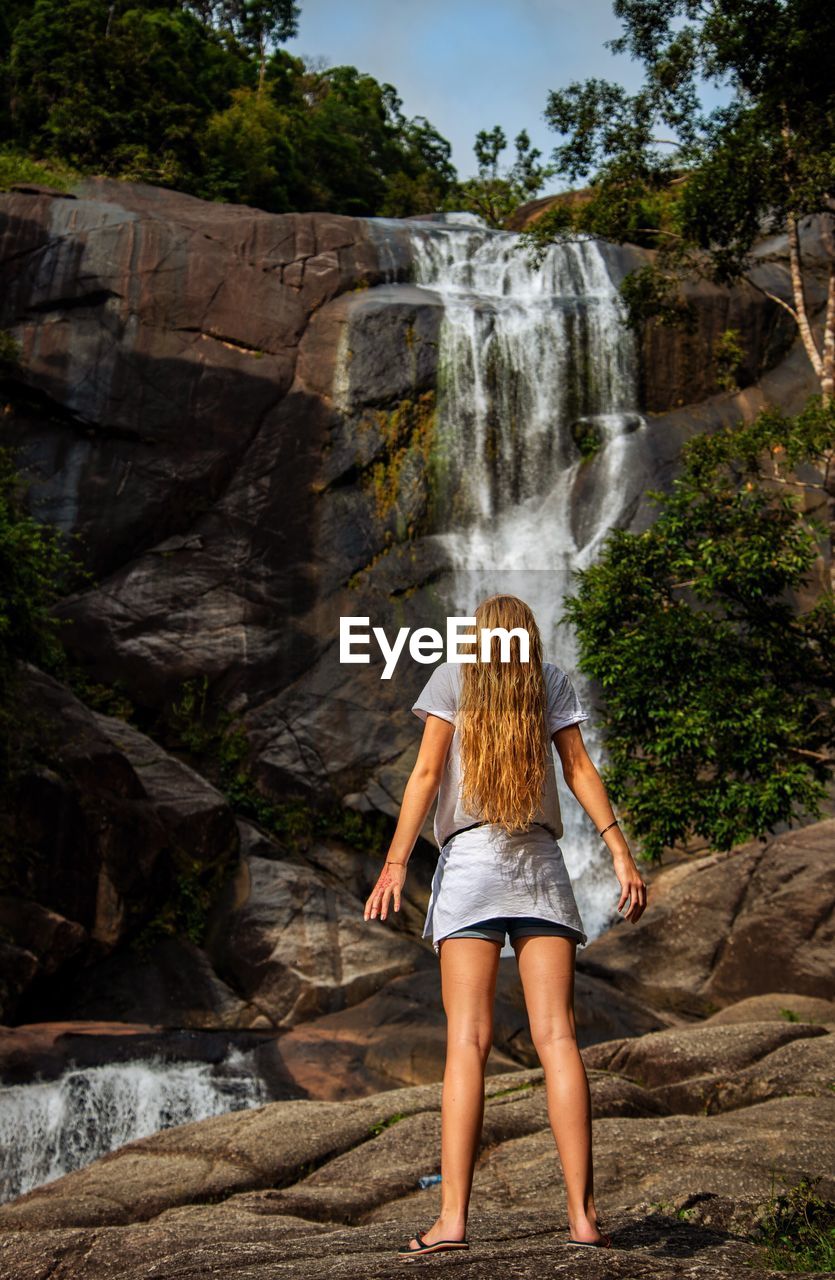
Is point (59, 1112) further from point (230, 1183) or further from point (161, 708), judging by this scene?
point (161, 708)

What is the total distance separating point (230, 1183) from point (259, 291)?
2132 cm

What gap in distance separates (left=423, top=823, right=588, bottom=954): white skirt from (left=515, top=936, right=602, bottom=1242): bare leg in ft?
0.40

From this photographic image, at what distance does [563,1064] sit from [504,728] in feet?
3.61

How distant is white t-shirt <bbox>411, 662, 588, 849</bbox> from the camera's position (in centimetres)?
432

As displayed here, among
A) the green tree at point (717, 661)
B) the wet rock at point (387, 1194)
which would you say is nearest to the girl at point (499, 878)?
the wet rock at point (387, 1194)

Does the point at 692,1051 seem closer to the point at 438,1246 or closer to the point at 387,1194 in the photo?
the point at 387,1194

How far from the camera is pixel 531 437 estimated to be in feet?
88.4

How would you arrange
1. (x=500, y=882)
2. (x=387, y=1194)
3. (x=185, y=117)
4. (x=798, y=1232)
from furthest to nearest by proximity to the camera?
1. (x=185, y=117)
2. (x=387, y=1194)
3. (x=798, y=1232)
4. (x=500, y=882)

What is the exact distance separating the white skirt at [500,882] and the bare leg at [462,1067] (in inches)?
4.3

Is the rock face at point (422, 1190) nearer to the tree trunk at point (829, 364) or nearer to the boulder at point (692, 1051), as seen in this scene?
the boulder at point (692, 1051)

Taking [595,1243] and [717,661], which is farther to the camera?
[717,661]

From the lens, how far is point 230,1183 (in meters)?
8.43

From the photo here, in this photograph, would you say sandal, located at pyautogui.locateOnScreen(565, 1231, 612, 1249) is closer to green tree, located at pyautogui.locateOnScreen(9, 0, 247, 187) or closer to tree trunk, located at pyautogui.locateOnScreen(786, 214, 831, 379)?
tree trunk, located at pyautogui.locateOnScreen(786, 214, 831, 379)

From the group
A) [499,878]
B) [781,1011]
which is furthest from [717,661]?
[499,878]
